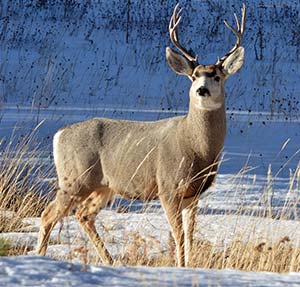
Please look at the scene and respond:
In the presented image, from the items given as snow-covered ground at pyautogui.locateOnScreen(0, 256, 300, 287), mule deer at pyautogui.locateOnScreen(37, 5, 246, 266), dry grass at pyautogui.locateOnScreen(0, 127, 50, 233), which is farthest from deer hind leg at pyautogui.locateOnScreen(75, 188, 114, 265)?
snow-covered ground at pyautogui.locateOnScreen(0, 256, 300, 287)

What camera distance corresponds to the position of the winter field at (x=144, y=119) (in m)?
4.21

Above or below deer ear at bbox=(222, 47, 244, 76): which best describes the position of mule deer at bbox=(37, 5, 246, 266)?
below

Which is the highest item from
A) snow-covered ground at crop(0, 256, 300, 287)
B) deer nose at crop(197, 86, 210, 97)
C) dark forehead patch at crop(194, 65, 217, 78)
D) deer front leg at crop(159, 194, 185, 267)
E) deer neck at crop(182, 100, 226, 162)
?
dark forehead patch at crop(194, 65, 217, 78)

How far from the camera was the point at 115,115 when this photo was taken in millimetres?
12344

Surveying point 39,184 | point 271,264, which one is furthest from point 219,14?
point 271,264

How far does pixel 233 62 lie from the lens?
21.3 feet

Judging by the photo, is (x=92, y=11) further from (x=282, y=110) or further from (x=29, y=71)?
(x=282, y=110)

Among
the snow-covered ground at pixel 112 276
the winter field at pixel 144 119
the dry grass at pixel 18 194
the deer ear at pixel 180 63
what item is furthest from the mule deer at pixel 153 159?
the snow-covered ground at pixel 112 276

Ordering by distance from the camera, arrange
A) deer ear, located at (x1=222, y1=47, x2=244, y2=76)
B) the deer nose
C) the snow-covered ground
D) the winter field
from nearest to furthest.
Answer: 1. the snow-covered ground
2. the winter field
3. the deer nose
4. deer ear, located at (x1=222, y1=47, x2=244, y2=76)

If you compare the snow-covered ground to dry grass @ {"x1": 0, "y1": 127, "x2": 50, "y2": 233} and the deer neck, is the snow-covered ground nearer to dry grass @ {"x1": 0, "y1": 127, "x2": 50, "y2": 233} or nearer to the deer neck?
the deer neck

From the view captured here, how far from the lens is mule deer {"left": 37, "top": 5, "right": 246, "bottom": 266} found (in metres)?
5.98

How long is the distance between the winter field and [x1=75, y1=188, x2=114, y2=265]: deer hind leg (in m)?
0.09

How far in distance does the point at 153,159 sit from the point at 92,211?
23.5 inches

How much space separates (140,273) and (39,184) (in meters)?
5.83
